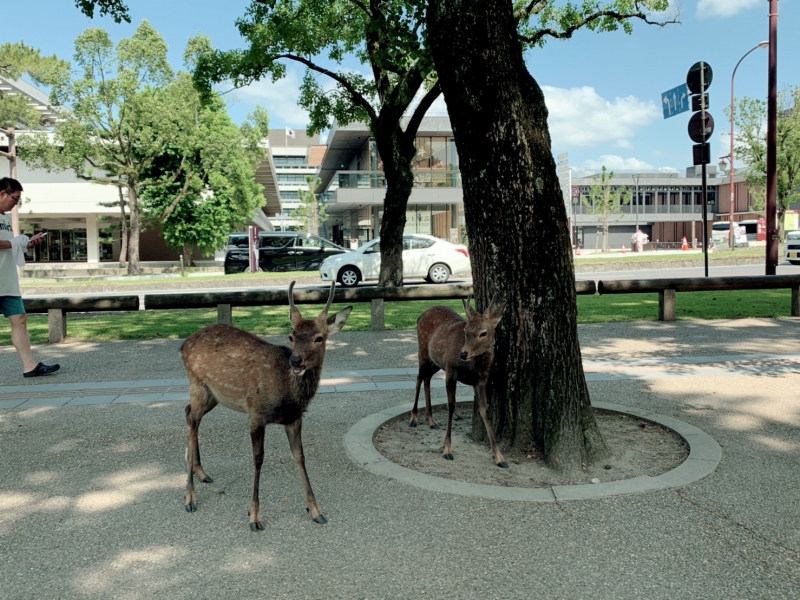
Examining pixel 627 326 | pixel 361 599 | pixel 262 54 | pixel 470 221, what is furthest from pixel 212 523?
pixel 262 54

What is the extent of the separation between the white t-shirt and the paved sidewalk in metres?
1.64

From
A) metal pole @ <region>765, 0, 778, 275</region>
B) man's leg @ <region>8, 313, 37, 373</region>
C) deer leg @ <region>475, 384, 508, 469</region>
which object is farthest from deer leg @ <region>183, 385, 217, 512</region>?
metal pole @ <region>765, 0, 778, 275</region>

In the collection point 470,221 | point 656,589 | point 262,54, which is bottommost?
point 656,589

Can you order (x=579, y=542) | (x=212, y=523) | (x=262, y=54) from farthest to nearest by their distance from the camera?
(x=262, y=54), (x=212, y=523), (x=579, y=542)

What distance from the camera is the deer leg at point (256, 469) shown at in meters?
3.75

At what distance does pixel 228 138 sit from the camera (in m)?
31.8

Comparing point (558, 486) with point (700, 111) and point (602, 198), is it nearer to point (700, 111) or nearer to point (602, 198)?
point (700, 111)

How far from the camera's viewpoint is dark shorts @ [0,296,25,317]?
7.54 metres

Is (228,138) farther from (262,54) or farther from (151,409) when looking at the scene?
(151,409)

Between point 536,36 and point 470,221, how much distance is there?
42.0 ft

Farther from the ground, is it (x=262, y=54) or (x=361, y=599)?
(x=262, y=54)

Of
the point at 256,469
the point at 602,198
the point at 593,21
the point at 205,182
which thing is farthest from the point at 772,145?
the point at 602,198

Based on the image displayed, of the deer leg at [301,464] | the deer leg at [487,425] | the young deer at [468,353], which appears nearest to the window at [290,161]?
the young deer at [468,353]

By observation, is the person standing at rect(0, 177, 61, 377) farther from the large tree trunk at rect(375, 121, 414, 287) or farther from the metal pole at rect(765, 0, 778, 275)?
the metal pole at rect(765, 0, 778, 275)
